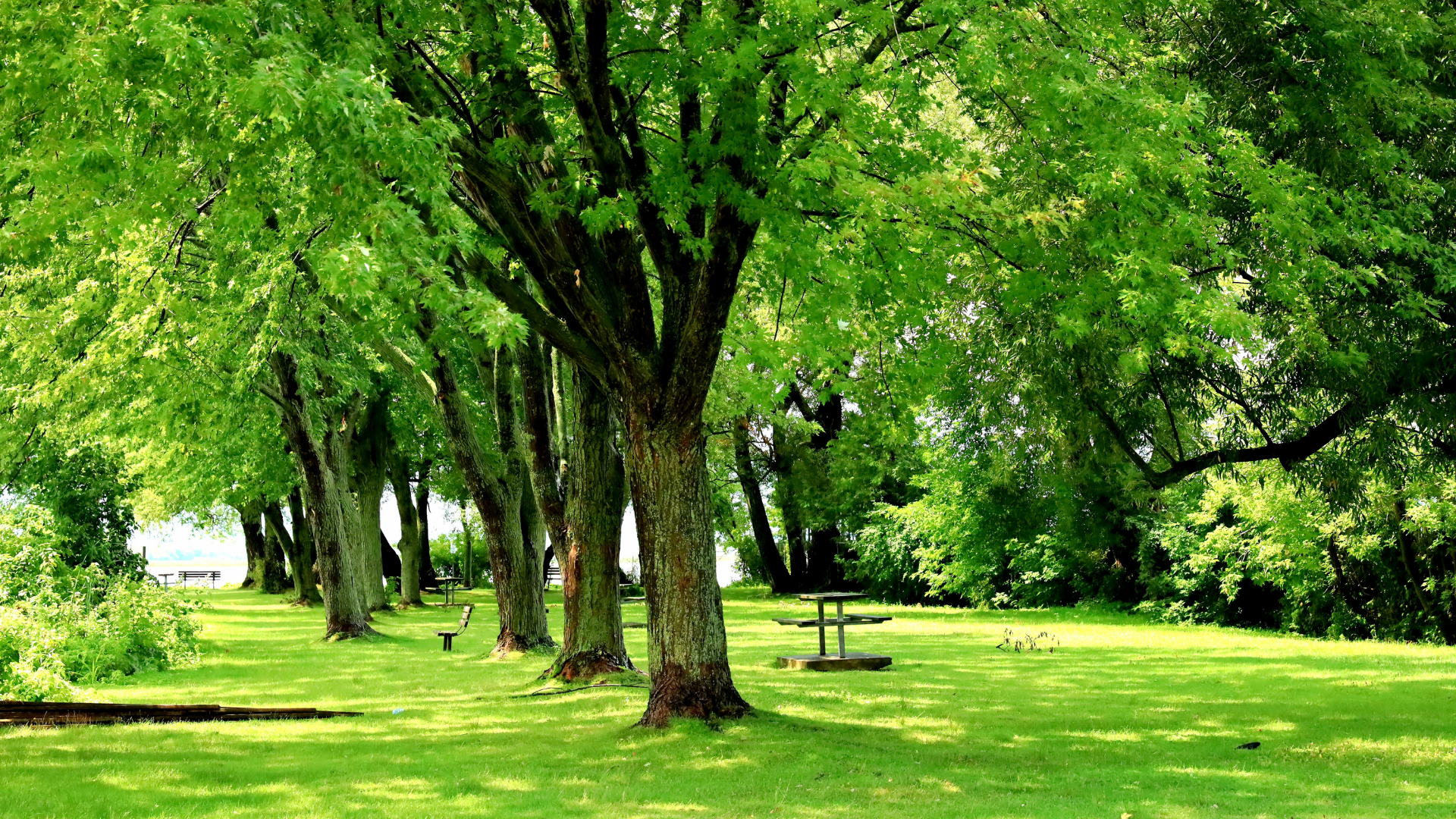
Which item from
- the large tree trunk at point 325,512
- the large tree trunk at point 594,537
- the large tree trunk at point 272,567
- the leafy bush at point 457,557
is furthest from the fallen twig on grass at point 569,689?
the leafy bush at point 457,557

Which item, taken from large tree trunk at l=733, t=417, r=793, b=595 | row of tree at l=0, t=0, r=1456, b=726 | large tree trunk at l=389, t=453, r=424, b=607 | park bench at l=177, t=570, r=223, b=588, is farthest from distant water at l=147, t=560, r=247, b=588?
row of tree at l=0, t=0, r=1456, b=726

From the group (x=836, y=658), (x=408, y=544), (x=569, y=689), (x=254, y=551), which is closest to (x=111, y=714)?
(x=569, y=689)

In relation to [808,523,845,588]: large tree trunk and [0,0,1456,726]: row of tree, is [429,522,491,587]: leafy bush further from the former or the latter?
[0,0,1456,726]: row of tree

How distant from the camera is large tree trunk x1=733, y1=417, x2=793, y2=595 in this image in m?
40.3

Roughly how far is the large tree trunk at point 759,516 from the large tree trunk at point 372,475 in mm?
11632

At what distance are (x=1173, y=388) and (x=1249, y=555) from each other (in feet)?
44.0

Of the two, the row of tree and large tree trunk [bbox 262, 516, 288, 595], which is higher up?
the row of tree

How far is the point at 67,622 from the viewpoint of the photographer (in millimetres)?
15500

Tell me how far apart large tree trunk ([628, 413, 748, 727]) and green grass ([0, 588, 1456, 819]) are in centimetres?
41

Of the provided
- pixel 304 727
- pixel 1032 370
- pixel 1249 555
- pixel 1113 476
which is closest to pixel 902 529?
pixel 1113 476

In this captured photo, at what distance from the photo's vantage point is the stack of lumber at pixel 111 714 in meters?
11.5

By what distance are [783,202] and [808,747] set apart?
439 centimetres

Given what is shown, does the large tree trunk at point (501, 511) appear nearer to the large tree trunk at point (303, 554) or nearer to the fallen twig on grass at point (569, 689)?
the fallen twig on grass at point (569, 689)

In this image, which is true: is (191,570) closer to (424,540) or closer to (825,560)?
(424,540)
